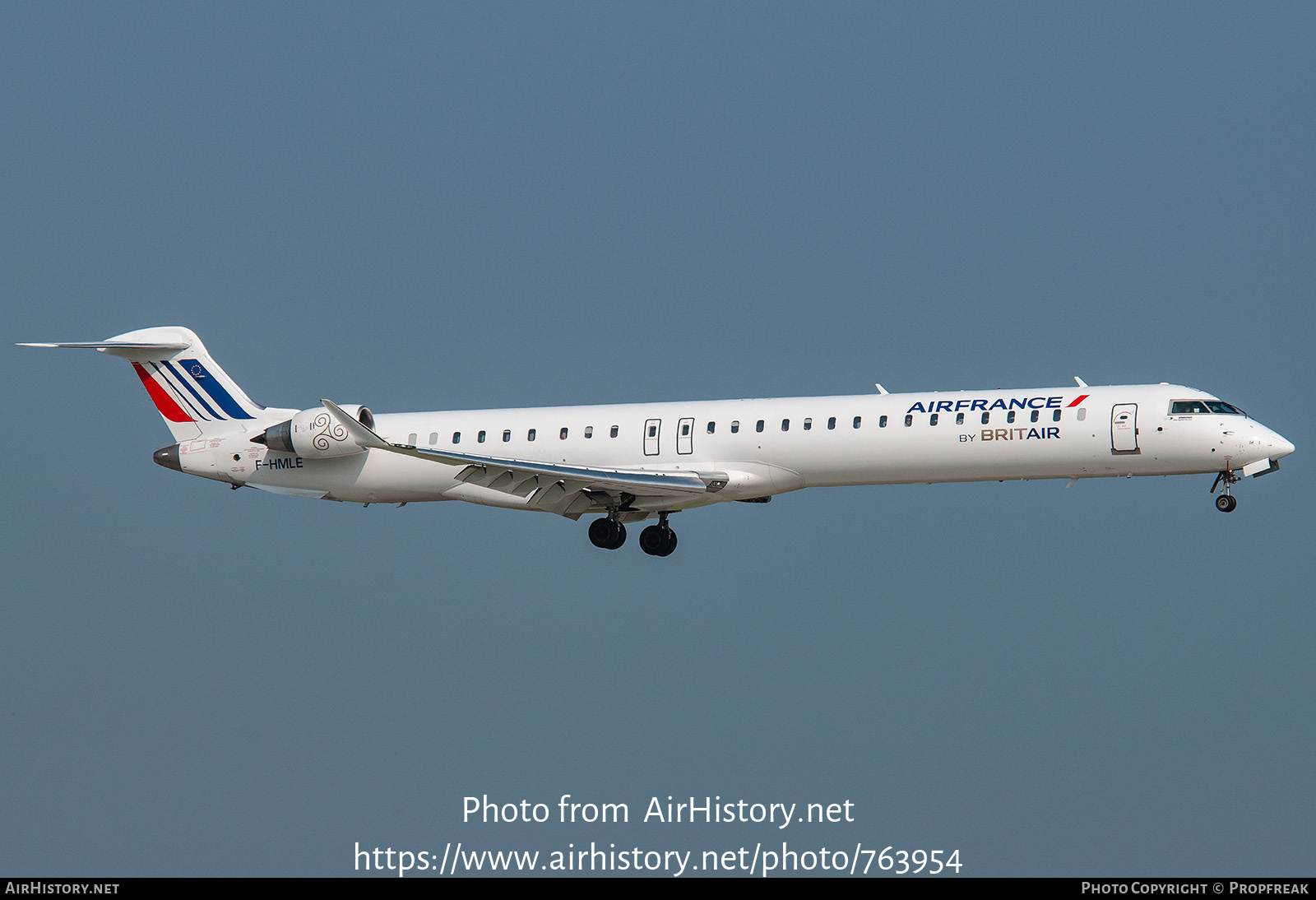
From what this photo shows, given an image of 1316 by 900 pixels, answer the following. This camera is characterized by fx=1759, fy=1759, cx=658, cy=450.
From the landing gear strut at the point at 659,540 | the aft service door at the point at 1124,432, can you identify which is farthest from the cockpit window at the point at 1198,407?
the landing gear strut at the point at 659,540

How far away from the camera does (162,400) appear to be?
40531 mm

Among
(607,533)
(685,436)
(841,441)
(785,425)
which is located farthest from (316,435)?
(841,441)

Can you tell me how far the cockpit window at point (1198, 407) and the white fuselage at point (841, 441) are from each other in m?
0.09

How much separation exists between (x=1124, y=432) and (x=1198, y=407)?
155cm

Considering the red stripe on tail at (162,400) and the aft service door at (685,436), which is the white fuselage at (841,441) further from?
the red stripe on tail at (162,400)

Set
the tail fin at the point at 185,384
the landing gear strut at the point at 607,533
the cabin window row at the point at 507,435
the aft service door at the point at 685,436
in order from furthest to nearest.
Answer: the tail fin at the point at 185,384
the landing gear strut at the point at 607,533
the cabin window row at the point at 507,435
the aft service door at the point at 685,436

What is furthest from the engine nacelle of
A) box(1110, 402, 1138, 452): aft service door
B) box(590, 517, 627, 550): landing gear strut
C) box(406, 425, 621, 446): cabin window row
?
box(1110, 402, 1138, 452): aft service door

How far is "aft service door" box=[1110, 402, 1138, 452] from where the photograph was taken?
3406cm

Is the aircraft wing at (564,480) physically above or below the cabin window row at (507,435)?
below

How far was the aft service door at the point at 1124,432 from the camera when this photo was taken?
34062 mm

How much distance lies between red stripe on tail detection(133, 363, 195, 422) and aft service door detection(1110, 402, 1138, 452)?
20.6 m

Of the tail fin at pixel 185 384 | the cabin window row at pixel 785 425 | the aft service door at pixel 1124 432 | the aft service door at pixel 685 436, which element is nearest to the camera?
the aft service door at pixel 1124 432

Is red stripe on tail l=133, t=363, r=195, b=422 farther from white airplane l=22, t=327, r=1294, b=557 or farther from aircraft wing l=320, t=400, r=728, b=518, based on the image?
aircraft wing l=320, t=400, r=728, b=518

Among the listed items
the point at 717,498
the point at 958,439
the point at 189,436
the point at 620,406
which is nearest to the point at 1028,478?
the point at 958,439
